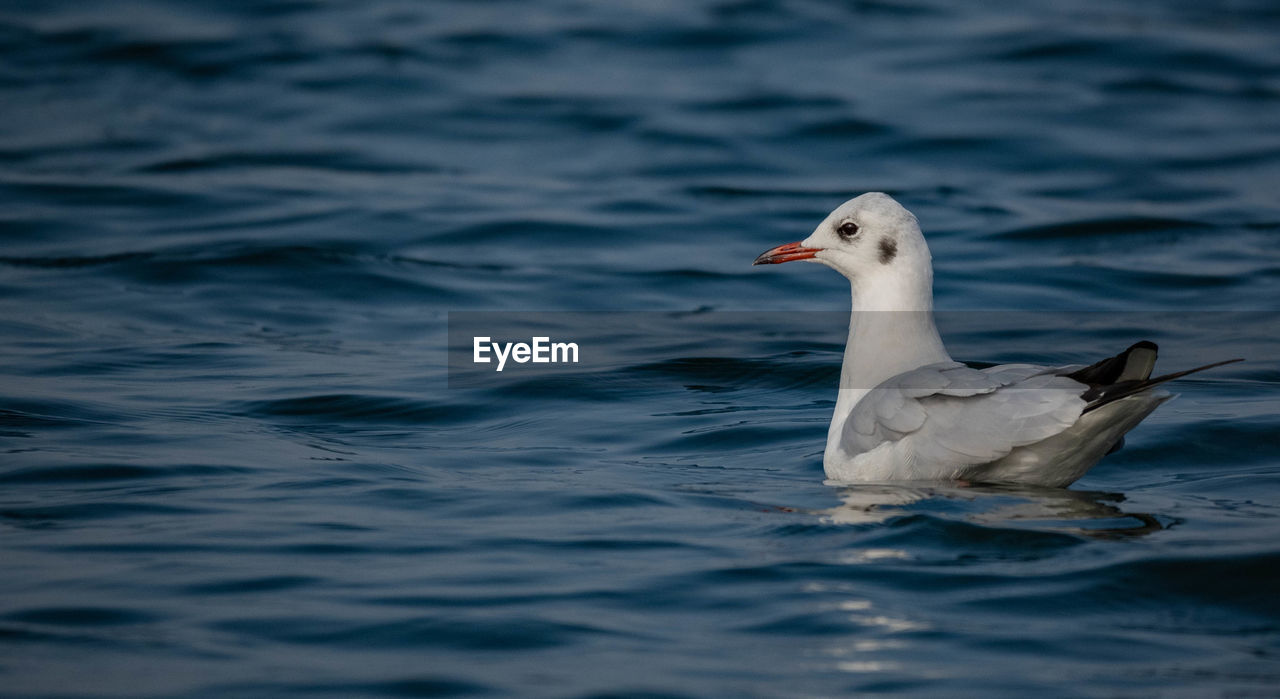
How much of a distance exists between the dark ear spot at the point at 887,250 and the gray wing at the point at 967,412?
705 millimetres

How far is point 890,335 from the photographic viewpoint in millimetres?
6957

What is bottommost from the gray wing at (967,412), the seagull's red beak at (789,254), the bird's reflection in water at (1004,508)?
the bird's reflection in water at (1004,508)

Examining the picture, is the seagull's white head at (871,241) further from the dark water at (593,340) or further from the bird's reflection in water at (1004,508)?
the bird's reflection in water at (1004,508)

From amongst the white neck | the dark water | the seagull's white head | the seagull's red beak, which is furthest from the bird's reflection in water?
the seagull's red beak

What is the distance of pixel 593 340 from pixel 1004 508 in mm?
4831

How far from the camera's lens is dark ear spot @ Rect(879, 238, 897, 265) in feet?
22.9

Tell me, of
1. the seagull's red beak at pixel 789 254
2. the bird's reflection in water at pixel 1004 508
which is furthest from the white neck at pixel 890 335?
the bird's reflection in water at pixel 1004 508

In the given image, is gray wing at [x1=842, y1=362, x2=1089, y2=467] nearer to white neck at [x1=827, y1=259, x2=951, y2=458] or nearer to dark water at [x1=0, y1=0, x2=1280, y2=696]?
dark water at [x1=0, y1=0, x2=1280, y2=696]

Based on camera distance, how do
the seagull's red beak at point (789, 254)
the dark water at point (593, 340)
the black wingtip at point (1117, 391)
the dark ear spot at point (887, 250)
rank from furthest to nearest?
the seagull's red beak at point (789, 254) < the dark ear spot at point (887, 250) < the black wingtip at point (1117, 391) < the dark water at point (593, 340)

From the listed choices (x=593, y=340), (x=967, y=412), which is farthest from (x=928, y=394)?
(x=593, y=340)

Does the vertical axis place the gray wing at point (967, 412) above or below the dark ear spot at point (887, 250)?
below

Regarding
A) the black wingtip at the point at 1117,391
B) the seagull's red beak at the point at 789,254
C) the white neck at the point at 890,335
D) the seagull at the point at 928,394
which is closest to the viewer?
the black wingtip at the point at 1117,391

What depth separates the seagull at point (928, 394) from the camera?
5.84 metres

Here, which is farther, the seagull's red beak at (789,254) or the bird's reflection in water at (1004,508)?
the seagull's red beak at (789,254)
